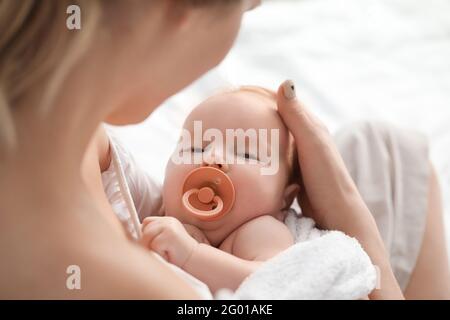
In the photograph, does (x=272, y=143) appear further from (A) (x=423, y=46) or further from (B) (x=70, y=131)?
(A) (x=423, y=46)

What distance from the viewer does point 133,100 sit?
71cm

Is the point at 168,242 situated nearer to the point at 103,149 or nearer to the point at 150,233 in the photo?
the point at 150,233

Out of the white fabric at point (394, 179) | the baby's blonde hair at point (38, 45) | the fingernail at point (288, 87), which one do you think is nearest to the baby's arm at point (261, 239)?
the fingernail at point (288, 87)

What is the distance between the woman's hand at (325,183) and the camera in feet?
3.69

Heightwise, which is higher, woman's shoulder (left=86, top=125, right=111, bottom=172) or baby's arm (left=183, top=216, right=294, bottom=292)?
woman's shoulder (left=86, top=125, right=111, bottom=172)

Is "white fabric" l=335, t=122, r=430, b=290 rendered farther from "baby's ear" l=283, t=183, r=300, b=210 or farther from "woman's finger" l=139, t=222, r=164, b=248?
"woman's finger" l=139, t=222, r=164, b=248

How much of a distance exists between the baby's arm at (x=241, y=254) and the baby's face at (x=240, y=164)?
0.09 feet

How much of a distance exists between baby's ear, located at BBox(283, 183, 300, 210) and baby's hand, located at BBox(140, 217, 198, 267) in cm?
28

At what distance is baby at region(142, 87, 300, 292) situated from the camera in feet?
3.47

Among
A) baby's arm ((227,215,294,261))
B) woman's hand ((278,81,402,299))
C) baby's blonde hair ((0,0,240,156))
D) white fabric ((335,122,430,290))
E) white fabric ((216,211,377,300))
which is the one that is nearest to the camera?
baby's blonde hair ((0,0,240,156))

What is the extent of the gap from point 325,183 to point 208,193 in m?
0.21

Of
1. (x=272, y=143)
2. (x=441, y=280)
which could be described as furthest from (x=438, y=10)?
(x=272, y=143)

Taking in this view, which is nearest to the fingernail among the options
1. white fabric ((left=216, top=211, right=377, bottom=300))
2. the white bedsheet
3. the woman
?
white fabric ((left=216, top=211, right=377, bottom=300))

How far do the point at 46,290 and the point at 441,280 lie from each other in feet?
2.75
